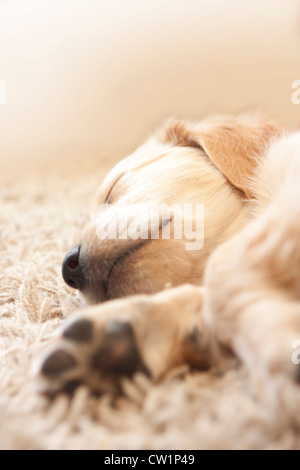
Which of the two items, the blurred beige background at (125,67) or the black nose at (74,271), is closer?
the black nose at (74,271)

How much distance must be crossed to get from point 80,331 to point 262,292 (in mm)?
240

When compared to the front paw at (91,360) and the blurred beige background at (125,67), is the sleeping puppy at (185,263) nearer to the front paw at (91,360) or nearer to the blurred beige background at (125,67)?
the front paw at (91,360)

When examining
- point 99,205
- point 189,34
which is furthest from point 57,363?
point 189,34

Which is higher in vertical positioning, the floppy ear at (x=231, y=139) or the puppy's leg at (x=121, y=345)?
the floppy ear at (x=231, y=139)

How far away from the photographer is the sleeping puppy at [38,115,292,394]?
1.85ft

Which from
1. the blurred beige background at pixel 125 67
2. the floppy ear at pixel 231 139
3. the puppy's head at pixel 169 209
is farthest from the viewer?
the blurred beige background at pixel 125 67

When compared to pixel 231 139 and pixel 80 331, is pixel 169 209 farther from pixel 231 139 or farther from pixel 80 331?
pixel 80 331

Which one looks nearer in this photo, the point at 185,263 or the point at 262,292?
the point at 262,292

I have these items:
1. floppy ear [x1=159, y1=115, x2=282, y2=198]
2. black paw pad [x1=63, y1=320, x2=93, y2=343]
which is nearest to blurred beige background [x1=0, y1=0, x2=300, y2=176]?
floppy ear [x1=159, y1=115, x2=282, y2=198]

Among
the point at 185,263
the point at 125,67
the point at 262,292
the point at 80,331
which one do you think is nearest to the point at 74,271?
the point at 185,263

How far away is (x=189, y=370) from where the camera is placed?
61cm

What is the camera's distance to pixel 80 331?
0.58 metres

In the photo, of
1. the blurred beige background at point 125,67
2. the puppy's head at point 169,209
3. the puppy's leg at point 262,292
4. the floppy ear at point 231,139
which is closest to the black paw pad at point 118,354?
the puppy's leg at point 262,292

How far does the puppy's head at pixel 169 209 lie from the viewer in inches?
36.2
